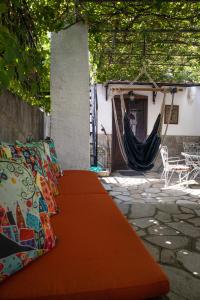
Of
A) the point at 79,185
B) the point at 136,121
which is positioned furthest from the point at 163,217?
the point at 136,121

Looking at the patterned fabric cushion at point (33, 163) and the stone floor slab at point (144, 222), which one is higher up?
the patterned fabric cushion at point (33, 163)

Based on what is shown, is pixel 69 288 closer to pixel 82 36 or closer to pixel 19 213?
pixel 19 213

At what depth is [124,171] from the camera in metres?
6.88

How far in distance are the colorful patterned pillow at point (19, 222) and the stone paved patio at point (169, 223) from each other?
1.66 feet

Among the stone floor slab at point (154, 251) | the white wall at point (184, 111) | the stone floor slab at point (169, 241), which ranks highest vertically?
the white wall at point (184, 111)

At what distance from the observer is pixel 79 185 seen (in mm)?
2428

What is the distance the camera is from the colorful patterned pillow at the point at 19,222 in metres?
0.88

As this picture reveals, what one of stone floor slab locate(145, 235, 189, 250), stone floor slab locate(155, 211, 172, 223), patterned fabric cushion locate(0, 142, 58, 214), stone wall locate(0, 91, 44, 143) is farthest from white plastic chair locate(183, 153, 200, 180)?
patterned fabric cushion locate(0, 142, 58, 214)

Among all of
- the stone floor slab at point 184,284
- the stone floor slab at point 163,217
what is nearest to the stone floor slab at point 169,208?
the stone floor slab at point 163,217

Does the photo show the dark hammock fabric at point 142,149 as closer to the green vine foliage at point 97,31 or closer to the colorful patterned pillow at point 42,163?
the green vine foliage at point 97,31

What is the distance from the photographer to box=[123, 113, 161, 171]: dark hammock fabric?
4652 mm

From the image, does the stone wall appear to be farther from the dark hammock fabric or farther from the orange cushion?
the dark hammock fabric

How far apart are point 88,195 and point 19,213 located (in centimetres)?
110

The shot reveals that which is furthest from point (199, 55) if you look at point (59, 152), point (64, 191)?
point (64, 191)
